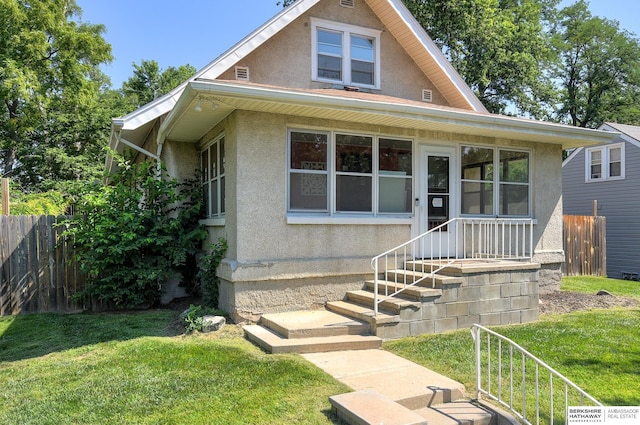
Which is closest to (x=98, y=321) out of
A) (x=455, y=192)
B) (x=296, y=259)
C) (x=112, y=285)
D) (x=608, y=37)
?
(x=112, y=285)

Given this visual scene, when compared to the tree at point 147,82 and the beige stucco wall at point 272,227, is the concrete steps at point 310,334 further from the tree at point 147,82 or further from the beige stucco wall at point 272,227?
the tree at point 147,82

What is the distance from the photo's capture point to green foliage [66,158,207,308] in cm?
730

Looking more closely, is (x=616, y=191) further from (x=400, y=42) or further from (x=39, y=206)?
(x=39, y=206)

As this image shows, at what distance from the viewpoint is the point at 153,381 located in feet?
13.8

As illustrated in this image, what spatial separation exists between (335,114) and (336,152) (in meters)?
0.69

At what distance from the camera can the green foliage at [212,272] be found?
7.09m

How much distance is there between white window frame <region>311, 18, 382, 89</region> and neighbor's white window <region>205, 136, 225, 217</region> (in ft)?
8.76

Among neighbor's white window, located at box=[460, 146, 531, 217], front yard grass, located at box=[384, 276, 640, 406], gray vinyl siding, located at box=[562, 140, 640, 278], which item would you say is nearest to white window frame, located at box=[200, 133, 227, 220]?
front yard grass, located at box=[384, 276, 640, 406]

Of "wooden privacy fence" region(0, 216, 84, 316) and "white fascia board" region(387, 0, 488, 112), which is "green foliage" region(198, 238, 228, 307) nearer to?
"wooden privacy fence" region(0, 216, 84, 316)

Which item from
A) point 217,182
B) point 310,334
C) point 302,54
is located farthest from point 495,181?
point 217,182

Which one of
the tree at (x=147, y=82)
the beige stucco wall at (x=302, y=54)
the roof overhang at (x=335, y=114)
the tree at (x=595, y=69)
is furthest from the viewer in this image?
the tree at (x=147, y=82)

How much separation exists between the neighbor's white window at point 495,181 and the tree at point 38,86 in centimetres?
2088

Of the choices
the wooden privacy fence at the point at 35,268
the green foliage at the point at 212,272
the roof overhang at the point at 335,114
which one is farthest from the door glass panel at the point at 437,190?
the wooden privacy fence at the point at 35,268

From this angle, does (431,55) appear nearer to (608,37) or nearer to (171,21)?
(171,21)
